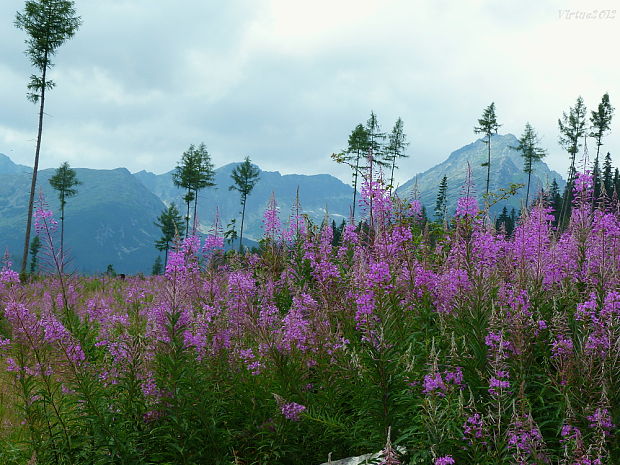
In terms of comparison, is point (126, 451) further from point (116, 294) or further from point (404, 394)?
point (116, 294)

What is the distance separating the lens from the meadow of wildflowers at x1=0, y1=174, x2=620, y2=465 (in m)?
3.69

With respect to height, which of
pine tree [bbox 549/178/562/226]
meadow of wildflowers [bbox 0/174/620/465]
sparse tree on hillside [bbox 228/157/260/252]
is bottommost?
meadow of wildflowers [bbox 0/174/620/465]

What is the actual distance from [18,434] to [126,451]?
2779mm

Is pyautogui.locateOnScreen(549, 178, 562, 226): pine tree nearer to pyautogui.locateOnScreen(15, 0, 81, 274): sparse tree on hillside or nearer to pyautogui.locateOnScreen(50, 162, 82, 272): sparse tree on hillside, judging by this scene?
pyautogui.locateOnScreen(15, 0, 81, 274): sparse tree on hillside

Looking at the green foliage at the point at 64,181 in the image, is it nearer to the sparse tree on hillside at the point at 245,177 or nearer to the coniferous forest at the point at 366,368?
the sparse tree on hillside at the point at 245,177

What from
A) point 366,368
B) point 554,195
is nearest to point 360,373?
point 366,368

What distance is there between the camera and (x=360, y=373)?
14.3ft

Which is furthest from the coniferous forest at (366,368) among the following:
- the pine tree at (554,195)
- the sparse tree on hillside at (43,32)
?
the sparse tree on hillside at (43,32)

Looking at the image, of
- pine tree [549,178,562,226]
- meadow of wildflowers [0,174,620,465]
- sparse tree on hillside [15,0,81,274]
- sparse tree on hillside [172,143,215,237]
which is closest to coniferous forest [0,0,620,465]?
meadow of wildflowers [0,174,620,465]

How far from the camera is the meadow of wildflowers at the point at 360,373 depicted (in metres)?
3.69

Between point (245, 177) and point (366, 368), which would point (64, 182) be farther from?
point (366, 368)

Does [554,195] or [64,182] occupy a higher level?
[64,182]

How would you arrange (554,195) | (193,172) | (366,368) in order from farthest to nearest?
(193,172) < (554,195) < (366,368)

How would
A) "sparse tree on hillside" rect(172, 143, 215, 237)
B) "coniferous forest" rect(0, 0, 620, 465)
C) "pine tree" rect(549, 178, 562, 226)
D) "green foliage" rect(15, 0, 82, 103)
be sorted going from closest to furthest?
1. "coniferous forest" rect(0, 0, 620, 465)
2. "pine tree" rect(549, 178, 562, 226)
3. "green foliage" rect(15, 0, 82, 103)
4. "sparse tree on hillside" rect(172, 143, 215, 237)
